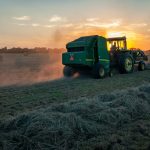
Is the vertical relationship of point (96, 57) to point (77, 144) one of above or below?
above

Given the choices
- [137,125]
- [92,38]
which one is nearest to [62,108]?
[137,125]

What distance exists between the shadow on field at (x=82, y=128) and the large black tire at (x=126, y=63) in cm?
1216

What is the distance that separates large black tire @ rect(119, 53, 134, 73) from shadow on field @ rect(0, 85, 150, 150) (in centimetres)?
1216

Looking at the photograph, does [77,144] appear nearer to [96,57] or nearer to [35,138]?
[35,138]

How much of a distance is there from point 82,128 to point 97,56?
41.3 ft

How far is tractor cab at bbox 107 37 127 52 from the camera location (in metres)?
21.3

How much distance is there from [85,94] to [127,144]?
264 inches

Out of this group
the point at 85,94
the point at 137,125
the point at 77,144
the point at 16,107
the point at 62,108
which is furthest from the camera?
the point at 85,94

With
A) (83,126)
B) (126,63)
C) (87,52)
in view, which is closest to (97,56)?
(87,52)

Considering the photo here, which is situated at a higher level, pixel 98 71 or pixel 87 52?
pixel 87 52

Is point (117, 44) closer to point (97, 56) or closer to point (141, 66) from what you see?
point (97, 56)

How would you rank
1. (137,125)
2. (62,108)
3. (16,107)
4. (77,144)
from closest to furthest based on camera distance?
(77,144)
(137,125)
(62,108)
(16,107)

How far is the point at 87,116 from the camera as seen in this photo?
8.41m

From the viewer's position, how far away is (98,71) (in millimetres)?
19531
